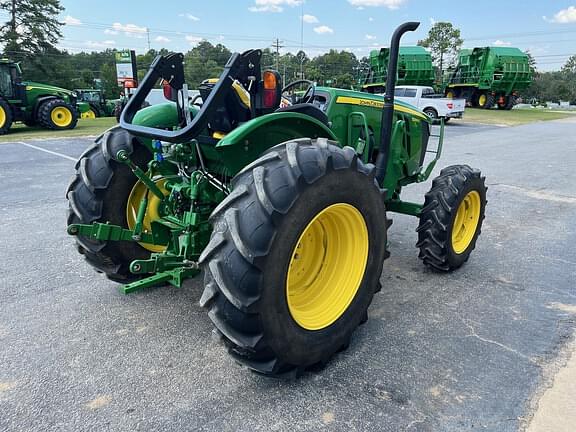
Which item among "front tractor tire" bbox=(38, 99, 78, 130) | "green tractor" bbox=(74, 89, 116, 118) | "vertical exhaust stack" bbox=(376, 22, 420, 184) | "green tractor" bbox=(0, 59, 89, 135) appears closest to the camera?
"vertical exhaust stack" bbox=(376, 22, 420, 184)

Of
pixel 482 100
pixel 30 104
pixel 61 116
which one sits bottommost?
pixel 61 116

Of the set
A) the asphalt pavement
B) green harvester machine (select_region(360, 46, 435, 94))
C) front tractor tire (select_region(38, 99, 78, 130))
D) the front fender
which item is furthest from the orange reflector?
green harvester machine (select_region(360, 46, 435, 94))

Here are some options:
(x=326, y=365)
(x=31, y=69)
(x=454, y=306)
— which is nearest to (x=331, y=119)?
(x=454, y=306)

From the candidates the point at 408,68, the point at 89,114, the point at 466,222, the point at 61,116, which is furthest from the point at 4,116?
the point at 408,68

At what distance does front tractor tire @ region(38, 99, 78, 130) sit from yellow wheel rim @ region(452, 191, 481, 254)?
15908 millimetres

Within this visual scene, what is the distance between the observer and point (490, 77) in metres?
30.7

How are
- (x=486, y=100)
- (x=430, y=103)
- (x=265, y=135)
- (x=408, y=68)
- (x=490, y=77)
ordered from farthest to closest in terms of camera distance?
(x=486, y=100), (x=490, y=77), (x=408, y=68), (x=430, y=103), (x=265, y=135)

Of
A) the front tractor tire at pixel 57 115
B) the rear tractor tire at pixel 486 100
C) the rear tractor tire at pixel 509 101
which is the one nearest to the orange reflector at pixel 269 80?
the front tractor tire at pixel 57 115

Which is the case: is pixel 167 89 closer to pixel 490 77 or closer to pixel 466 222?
pixel 466 222

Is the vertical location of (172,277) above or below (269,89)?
below

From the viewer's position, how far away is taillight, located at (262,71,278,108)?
296 cm

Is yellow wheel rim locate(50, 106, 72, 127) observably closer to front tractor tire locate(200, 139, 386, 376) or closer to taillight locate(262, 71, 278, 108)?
taillight locate(262, 71, 278, 108)

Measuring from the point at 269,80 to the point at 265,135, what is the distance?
14.3 inches

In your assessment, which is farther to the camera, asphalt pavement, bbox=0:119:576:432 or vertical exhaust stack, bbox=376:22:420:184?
vertical exhaust stack, bbox=376:22:420:184
